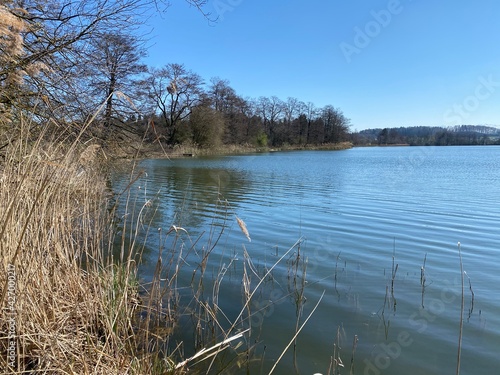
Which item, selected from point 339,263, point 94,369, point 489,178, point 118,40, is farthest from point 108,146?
point 489,178

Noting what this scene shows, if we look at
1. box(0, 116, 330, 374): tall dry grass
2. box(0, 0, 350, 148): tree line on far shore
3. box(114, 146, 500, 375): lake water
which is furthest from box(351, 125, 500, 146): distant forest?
box(0, 116, 330, 374): tall dry grass

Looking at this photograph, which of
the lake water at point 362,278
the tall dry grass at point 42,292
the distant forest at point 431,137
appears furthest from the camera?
the distant forest at point 431,137

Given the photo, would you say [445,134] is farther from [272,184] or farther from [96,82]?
[96,82]

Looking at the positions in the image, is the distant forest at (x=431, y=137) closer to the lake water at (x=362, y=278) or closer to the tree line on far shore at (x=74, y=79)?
the lake water at (x=362, y=278)

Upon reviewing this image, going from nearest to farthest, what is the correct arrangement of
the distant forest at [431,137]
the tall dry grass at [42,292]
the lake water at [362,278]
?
the tall dry grass at [42,292]
the lake water at [362,278]
the distant forest at [431,137]

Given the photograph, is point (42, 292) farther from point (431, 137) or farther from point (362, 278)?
point (431, 137)

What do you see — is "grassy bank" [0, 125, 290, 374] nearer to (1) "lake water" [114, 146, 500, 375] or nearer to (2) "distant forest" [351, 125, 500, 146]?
(1) "lake water" [114, 146, 500, 375]

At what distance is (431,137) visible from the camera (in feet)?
238

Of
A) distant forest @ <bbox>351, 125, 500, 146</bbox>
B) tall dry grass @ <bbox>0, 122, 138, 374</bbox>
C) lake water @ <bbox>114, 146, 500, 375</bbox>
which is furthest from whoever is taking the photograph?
distant forest @ <bbox>351, 125, 500, 146</bbox>

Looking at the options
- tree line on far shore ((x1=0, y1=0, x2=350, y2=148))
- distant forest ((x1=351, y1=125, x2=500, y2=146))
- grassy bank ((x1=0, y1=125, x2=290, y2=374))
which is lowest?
grassy bank ((x1=0, y1=125, x2=290, y2=374))

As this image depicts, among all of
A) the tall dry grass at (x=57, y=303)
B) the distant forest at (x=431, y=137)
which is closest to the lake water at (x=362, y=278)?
the tall dry grass at (x=57, y=303)

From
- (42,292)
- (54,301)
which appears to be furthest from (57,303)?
(42,292)

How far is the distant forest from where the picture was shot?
229ft

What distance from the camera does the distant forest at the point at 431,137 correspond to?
6981 centimetres
